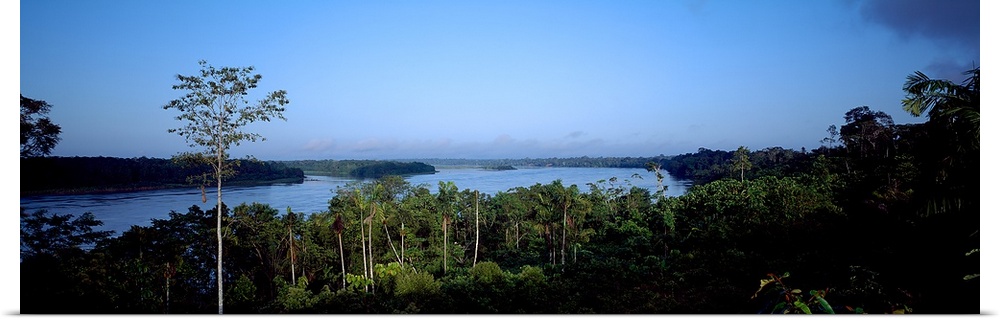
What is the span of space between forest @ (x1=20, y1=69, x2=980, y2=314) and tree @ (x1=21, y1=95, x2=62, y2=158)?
34.8 inches

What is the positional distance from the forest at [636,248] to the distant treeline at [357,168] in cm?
67

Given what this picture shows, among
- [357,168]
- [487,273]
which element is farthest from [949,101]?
[357,168]

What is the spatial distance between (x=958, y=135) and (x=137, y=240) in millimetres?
12297

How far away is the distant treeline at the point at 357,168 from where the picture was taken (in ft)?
24.1

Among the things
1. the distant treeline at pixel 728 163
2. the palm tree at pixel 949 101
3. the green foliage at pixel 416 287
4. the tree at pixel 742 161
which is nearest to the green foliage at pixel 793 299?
the palm tree at pixel 949 101

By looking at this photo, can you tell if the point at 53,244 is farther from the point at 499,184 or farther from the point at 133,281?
the point at 499,184

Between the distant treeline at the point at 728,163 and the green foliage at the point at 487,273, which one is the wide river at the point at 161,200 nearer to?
the green foliage at the point at 487,273

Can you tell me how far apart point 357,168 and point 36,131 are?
514cm

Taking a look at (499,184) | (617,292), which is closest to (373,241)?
(499,184)

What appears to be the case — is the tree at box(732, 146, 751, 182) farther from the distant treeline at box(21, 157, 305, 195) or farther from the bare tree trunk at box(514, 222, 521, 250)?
the distant treeline at box(21, 157, 305, 195)

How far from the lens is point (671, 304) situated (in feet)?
20.7

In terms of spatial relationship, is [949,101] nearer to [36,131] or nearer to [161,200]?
[36,131]
